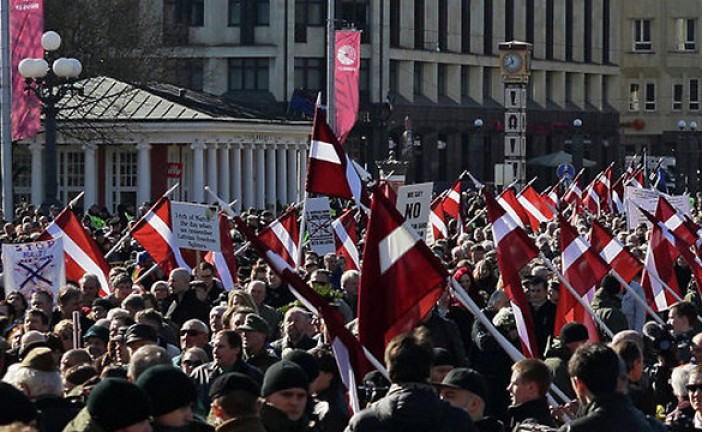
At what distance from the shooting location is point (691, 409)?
1077 cm

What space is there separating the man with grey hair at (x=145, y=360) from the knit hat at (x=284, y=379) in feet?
2.40

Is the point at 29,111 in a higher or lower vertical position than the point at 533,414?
higher

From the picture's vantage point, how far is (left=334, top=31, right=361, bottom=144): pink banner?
46.7 meters

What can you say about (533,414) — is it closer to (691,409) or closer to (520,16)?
(691,409)

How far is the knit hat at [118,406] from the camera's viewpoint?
8.25 meters

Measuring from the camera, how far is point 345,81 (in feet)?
156

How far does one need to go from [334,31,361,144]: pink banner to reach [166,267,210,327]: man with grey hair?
27708mm

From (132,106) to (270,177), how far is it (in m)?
6.42

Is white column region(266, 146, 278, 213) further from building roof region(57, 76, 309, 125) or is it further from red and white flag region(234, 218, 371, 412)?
red and white flag region(234, 218, 371, 412)

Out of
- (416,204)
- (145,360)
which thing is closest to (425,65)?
(416,204)

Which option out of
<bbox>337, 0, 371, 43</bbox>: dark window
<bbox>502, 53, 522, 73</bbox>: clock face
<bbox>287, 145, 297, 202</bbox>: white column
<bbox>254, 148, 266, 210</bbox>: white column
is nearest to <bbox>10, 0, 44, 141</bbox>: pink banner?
<bbox>254, 148, 266, 210</bbox>: white column

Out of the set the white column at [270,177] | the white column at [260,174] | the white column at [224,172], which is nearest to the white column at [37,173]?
the white column at [224,172]

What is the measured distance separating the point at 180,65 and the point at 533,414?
6978 cm

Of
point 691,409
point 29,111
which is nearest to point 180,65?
point 29,111
